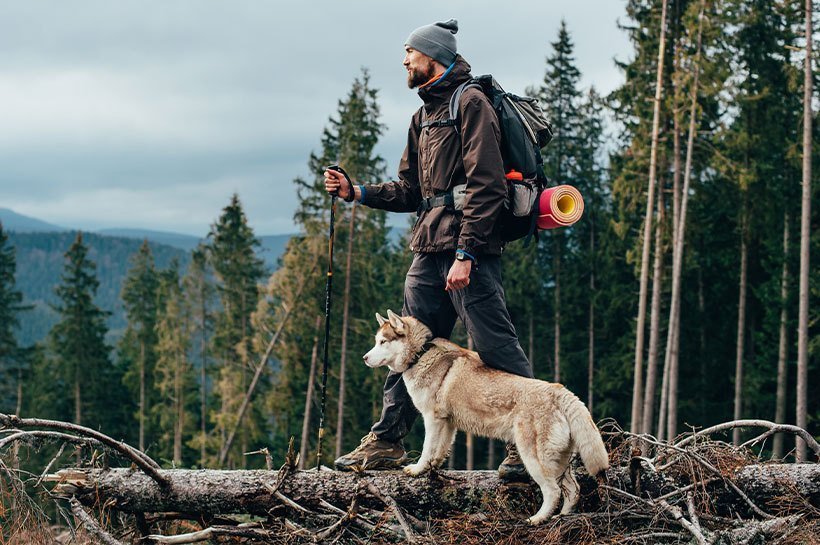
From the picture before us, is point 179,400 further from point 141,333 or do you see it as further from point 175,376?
point 141,333

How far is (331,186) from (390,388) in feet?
5.66

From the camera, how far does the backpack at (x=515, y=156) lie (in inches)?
240

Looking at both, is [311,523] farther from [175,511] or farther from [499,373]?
[499,373]

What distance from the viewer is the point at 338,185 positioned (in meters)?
6.70

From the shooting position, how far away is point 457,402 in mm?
5969

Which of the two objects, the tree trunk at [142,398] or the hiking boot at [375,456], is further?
the tree trunk at [142,398]

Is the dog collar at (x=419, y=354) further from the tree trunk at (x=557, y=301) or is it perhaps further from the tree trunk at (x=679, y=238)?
the tree trunk at (x=557, y=301)

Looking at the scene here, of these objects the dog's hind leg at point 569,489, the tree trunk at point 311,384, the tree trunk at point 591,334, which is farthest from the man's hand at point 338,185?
the tree trunk at point 591,334

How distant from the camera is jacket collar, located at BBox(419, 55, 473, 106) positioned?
6277mm

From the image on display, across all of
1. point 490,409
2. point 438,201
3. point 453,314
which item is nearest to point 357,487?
point 490,409

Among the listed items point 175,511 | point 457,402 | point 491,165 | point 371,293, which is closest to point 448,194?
point 491,165

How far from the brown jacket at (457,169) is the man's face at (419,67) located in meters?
0.08

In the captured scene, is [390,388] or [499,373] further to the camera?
[390,388]

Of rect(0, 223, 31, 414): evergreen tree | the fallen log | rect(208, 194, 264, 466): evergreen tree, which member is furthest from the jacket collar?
rect(0, 223, 31, 414): evergreen tree
